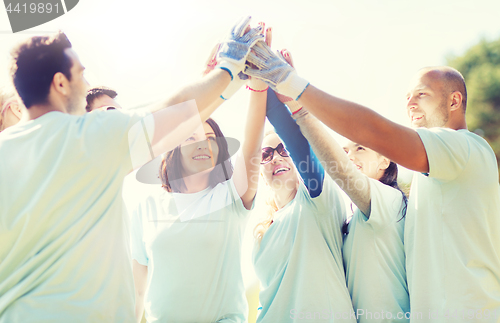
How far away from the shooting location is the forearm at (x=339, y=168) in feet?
7.84

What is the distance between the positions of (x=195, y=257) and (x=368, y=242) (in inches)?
44.4

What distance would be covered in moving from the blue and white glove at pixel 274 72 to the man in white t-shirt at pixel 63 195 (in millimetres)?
681

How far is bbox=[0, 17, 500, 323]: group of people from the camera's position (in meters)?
1.67

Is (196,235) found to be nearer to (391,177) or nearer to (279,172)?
(279,172)

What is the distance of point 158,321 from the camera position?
2449 millimetres

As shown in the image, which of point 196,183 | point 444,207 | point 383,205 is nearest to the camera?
point 444,207

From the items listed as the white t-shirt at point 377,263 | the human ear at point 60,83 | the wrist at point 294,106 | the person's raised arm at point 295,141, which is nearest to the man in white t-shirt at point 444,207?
the white t-shirt at point 377,263

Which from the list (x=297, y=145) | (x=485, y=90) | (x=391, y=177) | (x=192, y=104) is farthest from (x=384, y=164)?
(x=485, y=90)

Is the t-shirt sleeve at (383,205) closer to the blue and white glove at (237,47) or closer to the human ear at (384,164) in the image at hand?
the human ear at (384,164)

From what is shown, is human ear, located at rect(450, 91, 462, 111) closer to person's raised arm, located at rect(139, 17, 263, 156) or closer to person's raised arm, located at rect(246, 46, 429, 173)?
person's raised arm, located at rect(246, 46, 429, 173)

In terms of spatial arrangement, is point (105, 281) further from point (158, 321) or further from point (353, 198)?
point (353, 198)

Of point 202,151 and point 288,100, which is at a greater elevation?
point 288,100

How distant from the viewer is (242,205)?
2.68 meters

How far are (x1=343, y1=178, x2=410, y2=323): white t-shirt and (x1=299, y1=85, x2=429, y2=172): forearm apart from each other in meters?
0.49
